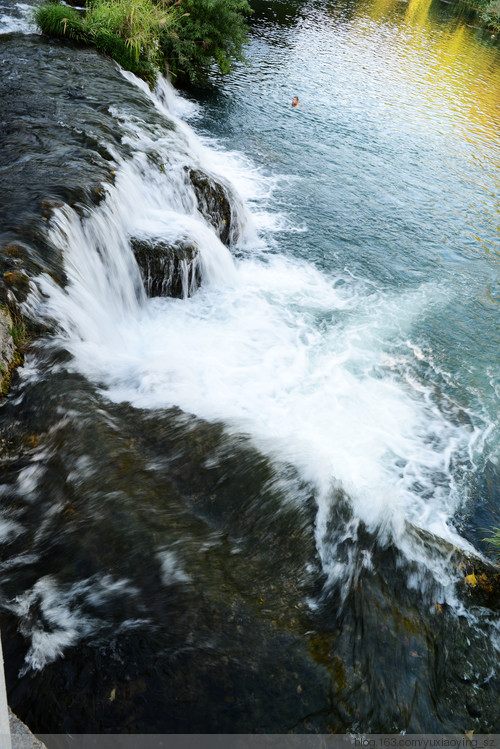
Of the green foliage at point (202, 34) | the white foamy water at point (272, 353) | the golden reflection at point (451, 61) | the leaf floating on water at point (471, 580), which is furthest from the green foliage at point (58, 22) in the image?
the leaf floating on water at point (471, 580)

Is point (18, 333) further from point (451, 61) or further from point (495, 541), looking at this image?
point (451, 61)

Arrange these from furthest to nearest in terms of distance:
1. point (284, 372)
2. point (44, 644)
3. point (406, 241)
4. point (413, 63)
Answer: point (413, 63)
point (406, 241)
point (284, 372)
point (44, 644)

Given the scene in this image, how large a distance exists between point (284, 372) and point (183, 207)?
4.33m

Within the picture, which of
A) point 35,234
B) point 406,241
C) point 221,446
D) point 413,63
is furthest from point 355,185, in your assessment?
point 413,63

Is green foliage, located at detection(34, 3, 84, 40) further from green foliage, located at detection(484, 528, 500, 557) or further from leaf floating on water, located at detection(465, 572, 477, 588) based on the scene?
leaf floating on water, located at detection(465, 572, 477, 588)

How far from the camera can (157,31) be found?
15984mm

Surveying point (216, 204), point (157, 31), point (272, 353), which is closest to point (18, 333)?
point (272, 353)

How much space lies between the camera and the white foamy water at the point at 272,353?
5828 mm

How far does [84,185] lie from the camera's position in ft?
25.8

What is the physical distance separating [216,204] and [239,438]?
6.59m

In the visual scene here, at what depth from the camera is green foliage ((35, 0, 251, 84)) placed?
1377 centimetres

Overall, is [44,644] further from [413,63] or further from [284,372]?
[413,63]

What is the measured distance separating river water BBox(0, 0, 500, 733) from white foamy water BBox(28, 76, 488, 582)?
42mm

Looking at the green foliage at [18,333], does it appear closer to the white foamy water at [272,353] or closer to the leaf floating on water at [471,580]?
the white foamy water at [272,353]
